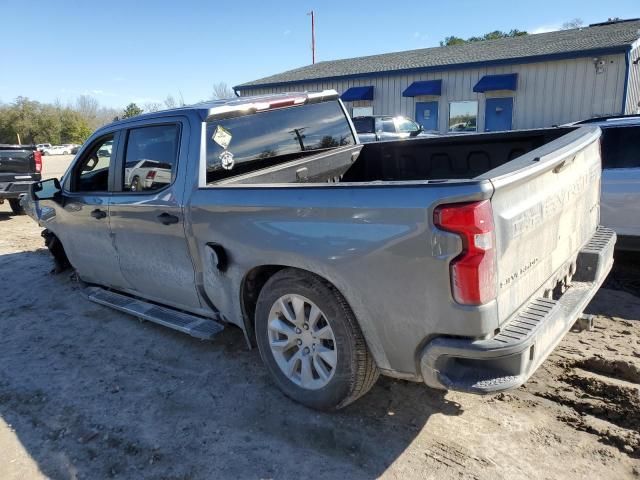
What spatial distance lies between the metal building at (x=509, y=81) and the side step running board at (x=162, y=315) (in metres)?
16.2

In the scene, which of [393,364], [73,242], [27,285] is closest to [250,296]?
[393,364]

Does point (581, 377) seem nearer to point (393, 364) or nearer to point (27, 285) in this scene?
point (393, 364)

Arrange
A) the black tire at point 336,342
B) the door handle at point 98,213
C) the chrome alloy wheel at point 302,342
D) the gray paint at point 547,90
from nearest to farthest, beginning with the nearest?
the black tire at point 336,342, the chrome alloy wheel at point 302,342, the door handle at point 98,213, the gray paint at point 547,90

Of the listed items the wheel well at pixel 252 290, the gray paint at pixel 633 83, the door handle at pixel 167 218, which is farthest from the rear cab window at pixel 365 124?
the wheel well at pixel 252 290

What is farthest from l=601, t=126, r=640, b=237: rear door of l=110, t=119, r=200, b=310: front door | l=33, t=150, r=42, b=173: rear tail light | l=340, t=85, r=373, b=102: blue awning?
l=340, t=85, r=373, b=102: blue awning

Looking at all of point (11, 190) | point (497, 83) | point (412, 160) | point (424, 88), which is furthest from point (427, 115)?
point (412, 160)

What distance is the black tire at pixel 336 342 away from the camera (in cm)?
274

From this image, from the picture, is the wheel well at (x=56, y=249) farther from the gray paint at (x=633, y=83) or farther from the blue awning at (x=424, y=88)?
the gray paint at (x=633, y=83)

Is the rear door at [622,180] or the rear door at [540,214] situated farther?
the rear door at [622,180]

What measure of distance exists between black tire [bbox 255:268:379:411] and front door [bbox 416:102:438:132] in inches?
704

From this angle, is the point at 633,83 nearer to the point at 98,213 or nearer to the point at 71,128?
the point at 98,213

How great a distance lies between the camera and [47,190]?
5.12 meters

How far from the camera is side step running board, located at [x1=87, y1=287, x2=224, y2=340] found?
3.60 metres

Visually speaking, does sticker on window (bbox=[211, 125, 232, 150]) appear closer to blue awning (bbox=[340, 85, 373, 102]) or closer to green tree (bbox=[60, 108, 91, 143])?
blue awning (bbox=[340, 85, 373, 102])
